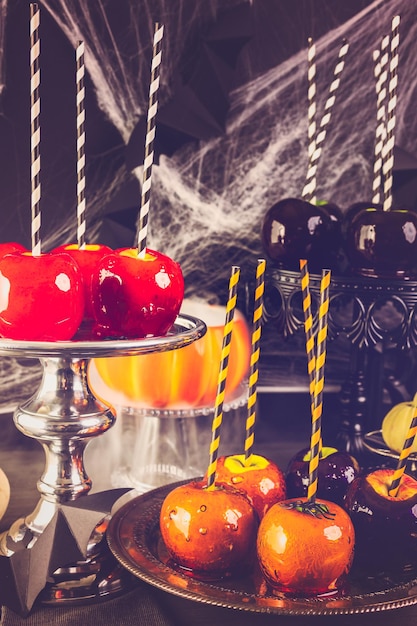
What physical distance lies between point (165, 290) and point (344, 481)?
0.30 meters

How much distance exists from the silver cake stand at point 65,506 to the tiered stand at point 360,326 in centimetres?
20

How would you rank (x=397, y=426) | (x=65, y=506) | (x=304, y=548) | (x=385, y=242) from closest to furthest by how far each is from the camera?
(x=304, y=548), (x=65, y=506), (x=385, y=242), (x=397, y=426)

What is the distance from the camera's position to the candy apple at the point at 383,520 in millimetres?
854

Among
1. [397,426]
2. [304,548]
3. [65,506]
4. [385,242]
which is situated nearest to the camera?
[304,548]

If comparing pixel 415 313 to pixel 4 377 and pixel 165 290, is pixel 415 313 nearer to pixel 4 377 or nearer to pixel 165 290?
pixel 165 290

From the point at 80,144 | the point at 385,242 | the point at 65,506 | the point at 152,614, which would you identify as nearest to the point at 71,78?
the point at 80,144

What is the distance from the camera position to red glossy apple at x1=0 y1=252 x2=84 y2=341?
80cm

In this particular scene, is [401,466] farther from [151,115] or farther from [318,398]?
[151,115]

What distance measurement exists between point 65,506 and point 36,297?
0.22m

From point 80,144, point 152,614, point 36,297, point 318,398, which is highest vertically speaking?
point 80,144

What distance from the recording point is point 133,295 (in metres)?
0.83

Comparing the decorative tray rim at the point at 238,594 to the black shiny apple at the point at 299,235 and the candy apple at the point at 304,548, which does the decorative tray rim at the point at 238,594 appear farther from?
the black shiny apple at the point at 299,235

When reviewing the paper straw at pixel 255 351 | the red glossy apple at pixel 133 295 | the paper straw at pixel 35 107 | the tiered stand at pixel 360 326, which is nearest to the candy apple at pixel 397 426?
the tiered stand at pixel 360 326

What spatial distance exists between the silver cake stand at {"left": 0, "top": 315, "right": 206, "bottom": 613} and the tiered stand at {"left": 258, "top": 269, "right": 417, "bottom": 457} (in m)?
0.20
